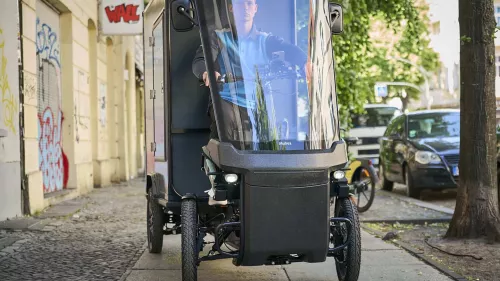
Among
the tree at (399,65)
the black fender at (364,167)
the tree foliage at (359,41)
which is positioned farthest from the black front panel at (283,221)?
the tree at (399,65)

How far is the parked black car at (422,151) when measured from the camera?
13.4m

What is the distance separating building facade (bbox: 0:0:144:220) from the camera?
10602 mm

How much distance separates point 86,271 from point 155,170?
A: 3.71 ft

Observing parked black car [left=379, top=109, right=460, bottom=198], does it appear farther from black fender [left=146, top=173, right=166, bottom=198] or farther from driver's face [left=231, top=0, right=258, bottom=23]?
driver's face [left=231, top=0, right=258, bottom=23]

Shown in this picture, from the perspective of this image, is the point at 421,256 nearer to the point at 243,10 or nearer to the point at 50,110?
the point at 243,10

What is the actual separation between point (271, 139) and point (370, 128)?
17125mm

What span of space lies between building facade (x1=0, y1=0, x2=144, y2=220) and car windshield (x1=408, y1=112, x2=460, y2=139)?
6660 mm

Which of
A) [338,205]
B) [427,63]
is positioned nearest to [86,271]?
[338,205]

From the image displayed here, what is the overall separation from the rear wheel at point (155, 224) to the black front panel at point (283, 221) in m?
2.35

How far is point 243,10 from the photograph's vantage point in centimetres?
530

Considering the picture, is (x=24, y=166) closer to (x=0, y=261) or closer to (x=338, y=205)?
(x=0, y=261)

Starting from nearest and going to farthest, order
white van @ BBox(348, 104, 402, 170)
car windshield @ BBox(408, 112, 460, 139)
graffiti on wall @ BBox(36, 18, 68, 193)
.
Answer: graffiti on wall @ BBox(36, 18, 68, 193) < car windshield @ BBox(408, 112, 460, 139) < white van @ BBox(348, 104, 402, 170)

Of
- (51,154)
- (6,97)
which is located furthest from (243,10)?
(51,154)

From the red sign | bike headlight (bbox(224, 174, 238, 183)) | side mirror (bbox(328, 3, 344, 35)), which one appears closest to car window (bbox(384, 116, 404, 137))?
the red sign
